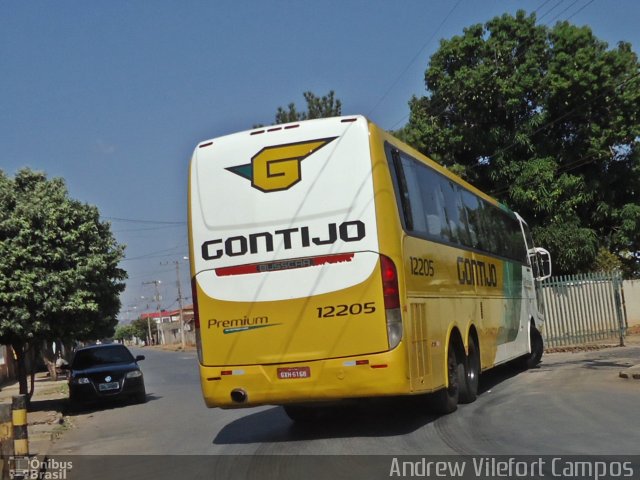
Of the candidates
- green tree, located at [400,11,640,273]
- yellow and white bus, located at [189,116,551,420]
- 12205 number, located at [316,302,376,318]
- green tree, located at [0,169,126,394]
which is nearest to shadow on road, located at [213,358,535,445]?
yellow and white bus, located at [189,116,551,420]

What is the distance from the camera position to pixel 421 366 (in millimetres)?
9266

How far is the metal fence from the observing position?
23.8 m

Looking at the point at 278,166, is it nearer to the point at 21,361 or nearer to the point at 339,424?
the point at 339,424

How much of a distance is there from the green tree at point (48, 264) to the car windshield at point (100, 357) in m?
1.96

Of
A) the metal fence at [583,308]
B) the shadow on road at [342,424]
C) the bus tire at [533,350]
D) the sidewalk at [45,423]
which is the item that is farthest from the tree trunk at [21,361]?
the metal fence at [583,308]

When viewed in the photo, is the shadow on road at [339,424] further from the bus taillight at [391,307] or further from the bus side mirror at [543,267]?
the bus side mirror at [543,267]

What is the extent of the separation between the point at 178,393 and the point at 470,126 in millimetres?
16537

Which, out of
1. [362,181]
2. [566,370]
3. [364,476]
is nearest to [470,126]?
[566,370]

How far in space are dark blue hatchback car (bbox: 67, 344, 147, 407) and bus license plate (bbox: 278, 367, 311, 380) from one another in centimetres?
1088

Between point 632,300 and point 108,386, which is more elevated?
point 632,300

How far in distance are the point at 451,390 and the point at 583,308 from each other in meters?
14.6

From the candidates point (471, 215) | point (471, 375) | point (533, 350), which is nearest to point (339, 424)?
point (471, 375)

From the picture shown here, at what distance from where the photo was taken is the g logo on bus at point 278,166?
30.4 ft

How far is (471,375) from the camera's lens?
12.0 meters
